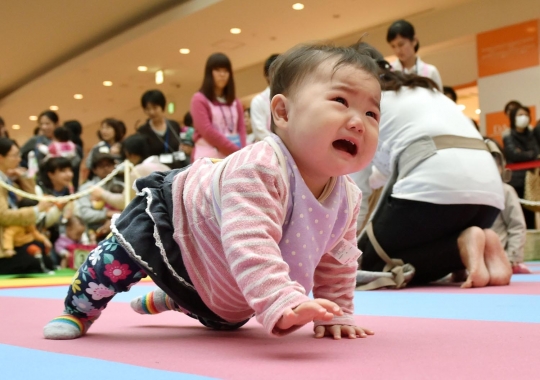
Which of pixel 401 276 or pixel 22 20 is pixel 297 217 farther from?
pixel 22 20

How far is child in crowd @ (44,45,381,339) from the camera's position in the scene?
116 cm

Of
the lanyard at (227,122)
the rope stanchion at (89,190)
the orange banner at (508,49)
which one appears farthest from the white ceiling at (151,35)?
the lanyard at (227,122)

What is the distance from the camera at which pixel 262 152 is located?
1.28m

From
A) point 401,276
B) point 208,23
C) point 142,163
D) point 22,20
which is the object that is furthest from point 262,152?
point 22,20

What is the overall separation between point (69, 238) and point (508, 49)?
248 inches

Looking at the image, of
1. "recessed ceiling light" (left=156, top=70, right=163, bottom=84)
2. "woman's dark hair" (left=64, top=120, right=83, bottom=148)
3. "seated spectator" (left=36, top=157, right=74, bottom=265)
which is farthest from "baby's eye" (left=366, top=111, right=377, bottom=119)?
"recessed ceiling light" (left=156, top=70, right=163, bottom=84)

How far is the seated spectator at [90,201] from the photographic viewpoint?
5660mm

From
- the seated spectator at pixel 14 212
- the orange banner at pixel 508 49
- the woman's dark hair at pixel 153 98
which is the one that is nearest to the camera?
the seated spectator at pixel 14 212

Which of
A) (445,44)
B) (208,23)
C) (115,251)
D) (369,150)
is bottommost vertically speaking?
(115,251)

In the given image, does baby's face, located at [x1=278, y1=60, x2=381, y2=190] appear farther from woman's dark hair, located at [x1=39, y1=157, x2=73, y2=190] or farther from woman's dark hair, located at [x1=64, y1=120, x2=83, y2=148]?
woman's dark hair, located at [x1=64, y1=120, x2=83, y2=148]

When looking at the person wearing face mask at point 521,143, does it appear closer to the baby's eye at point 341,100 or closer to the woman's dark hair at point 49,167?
the woman's dark hair at point 49,167

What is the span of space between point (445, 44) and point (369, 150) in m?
9.09

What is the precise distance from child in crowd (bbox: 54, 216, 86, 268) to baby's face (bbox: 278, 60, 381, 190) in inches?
192

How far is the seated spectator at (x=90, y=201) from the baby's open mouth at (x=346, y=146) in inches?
183
